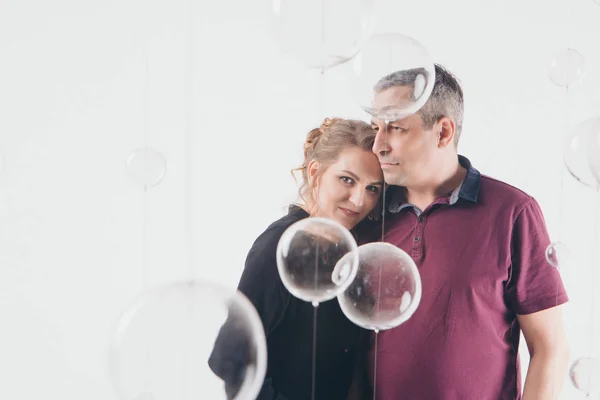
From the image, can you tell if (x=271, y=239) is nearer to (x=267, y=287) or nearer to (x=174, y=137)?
(x=267, y=287)

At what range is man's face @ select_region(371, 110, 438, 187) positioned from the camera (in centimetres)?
155

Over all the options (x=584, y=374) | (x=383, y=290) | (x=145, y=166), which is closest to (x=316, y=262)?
(x=383, y=290)

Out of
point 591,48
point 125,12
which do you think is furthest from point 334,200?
point 591,48

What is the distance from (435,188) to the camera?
5.40ft

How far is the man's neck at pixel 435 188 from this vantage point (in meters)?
1.64

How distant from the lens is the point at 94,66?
2514 mm

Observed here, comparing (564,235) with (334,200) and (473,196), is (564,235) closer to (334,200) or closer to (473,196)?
(473,196)

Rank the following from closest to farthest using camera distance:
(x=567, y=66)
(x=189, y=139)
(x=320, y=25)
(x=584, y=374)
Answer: (x=320, y=25)
(x=584, y=374)
(x=567, y=66)
(x=189, y=139)

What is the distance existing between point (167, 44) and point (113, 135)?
41 cm

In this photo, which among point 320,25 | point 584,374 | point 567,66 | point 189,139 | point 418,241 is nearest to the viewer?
point 320,25

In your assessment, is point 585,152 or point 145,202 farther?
point 145,202

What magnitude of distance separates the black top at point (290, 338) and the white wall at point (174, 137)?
3.10 feet

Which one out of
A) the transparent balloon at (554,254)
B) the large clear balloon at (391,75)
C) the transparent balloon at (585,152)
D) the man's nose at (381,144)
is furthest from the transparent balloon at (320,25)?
the transparent balloon at (554,254)

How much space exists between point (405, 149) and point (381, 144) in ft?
0.20
